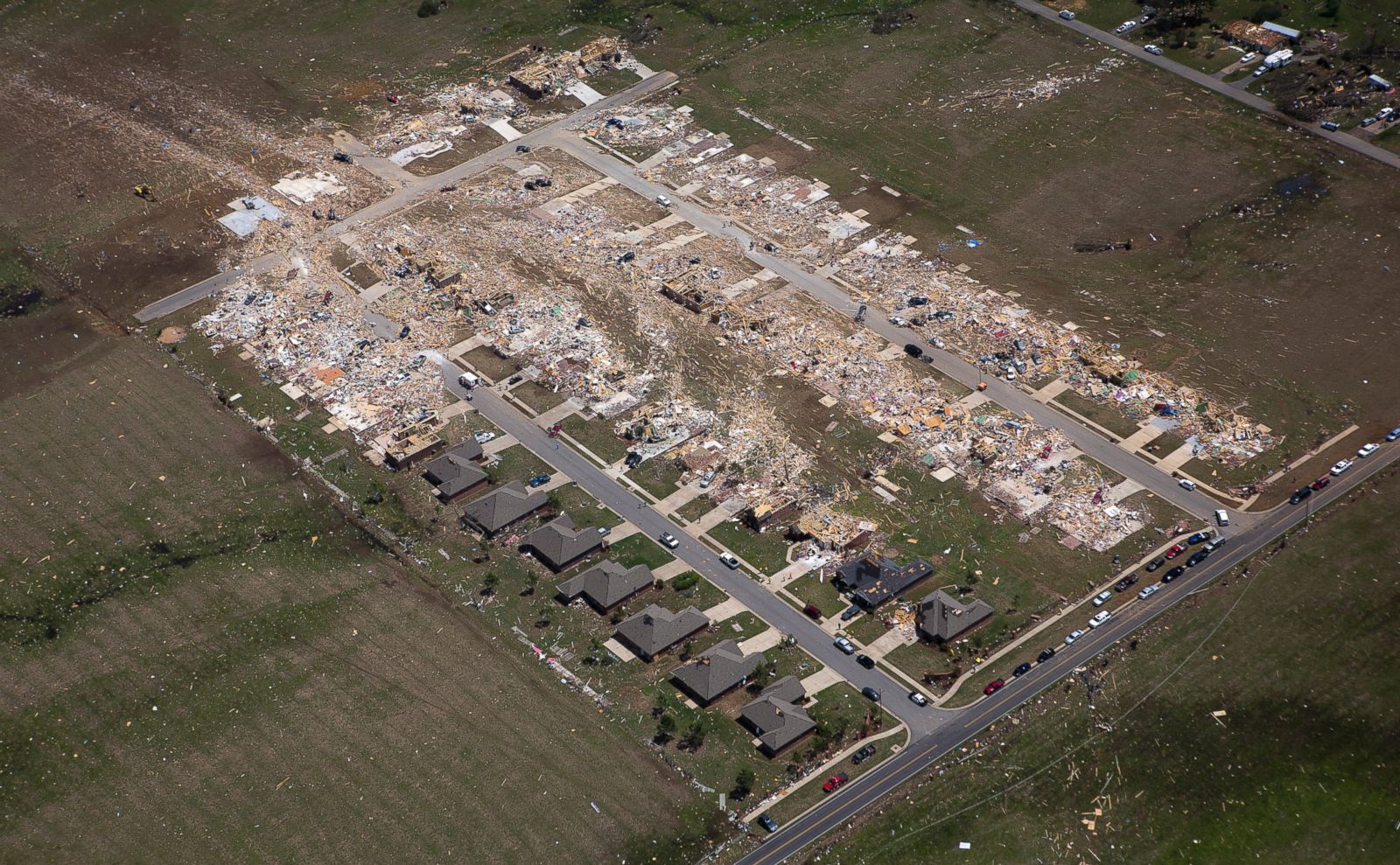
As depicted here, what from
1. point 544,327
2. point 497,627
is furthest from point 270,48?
point 497,627

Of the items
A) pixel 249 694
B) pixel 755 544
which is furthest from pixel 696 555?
pixel 249 694

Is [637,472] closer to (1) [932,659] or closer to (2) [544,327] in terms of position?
(2) [544,327]

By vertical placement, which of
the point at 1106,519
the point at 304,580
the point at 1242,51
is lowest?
the point at 304,580

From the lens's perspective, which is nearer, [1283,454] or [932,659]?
[932,659]

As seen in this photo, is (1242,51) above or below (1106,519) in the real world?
above

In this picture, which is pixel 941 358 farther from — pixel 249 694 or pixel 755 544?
pixel 249 694

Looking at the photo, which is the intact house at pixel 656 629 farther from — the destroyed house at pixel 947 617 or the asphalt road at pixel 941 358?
the asphalt road at pixel 941 358

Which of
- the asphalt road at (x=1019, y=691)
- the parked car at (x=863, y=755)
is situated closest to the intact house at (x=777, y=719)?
the parked car at (x=863, y=755)
